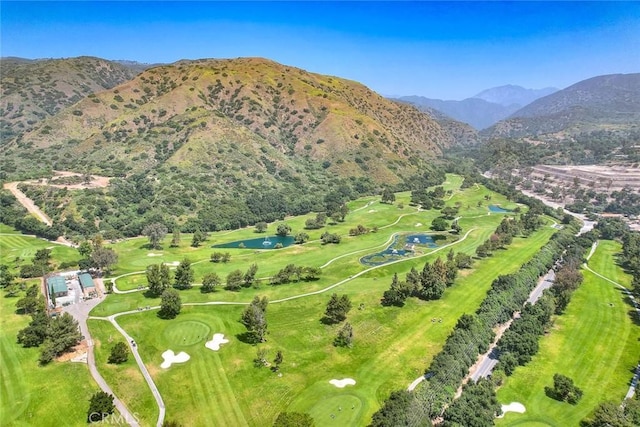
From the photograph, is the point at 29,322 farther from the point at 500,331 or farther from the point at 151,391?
the point at 500,331

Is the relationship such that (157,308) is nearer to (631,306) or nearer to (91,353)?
(91,353)

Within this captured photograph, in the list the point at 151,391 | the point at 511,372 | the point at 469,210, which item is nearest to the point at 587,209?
the point at 469,210

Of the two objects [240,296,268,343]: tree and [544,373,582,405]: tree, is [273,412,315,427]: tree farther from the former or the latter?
[544,373,582,405]: tree

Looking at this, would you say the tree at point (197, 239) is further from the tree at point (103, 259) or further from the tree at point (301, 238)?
the tree at point (301, 238)

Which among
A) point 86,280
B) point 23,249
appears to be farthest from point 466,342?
point 23,249

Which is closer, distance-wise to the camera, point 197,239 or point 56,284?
point 56,284

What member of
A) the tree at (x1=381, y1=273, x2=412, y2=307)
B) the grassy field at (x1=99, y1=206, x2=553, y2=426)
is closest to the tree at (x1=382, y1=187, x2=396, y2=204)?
the grassy field at (x1=99, y1=206, x2=553, y2=426)
